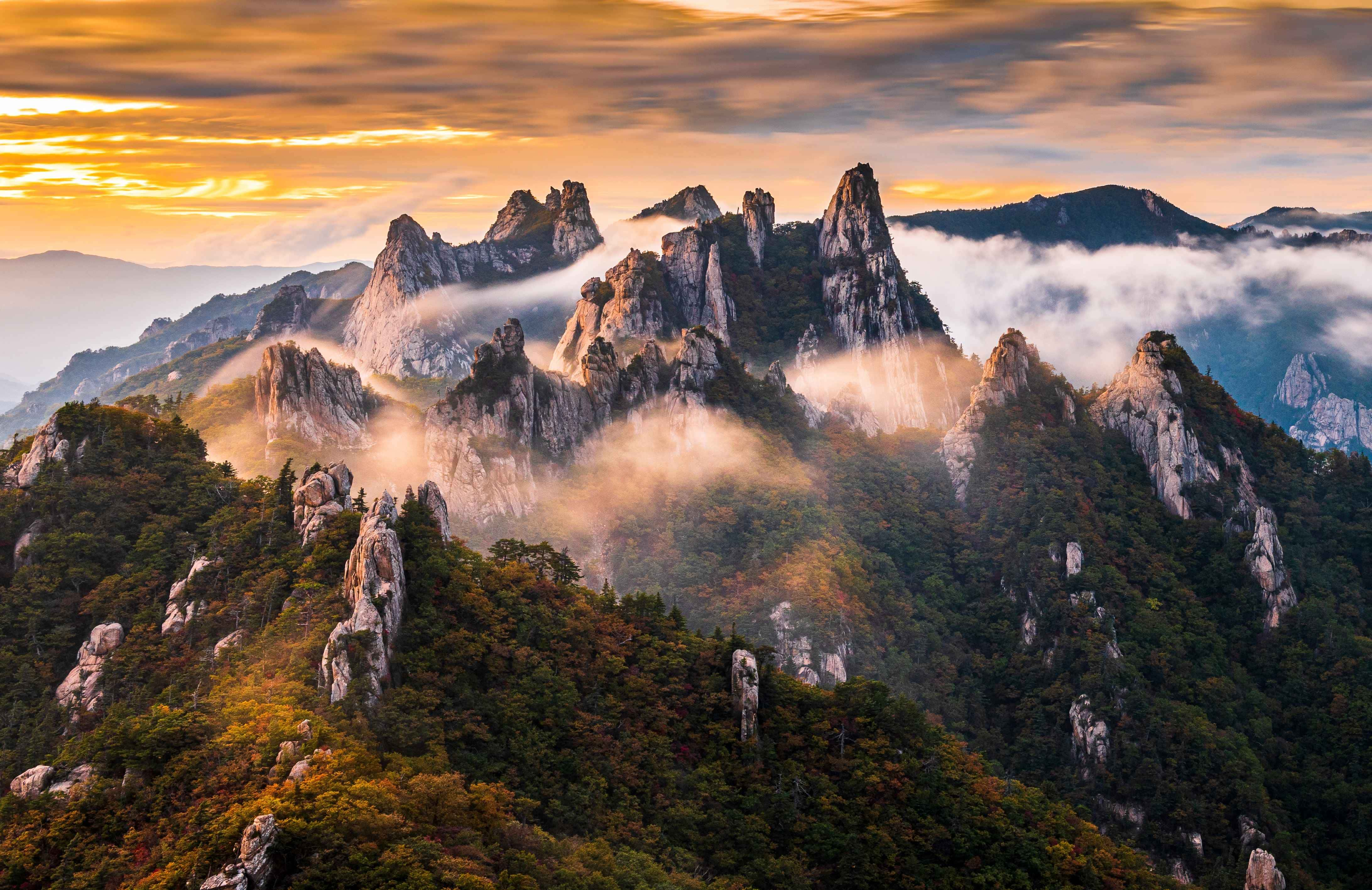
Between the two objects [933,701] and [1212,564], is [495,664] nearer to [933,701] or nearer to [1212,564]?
[933,701]

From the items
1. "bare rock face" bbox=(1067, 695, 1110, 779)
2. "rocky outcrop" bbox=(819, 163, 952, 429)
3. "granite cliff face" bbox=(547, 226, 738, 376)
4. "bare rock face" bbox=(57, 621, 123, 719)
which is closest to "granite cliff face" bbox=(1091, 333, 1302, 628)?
"bare rock face" bbox=(1067, 695, 1110, 779)

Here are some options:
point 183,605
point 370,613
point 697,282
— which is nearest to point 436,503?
point 183,605

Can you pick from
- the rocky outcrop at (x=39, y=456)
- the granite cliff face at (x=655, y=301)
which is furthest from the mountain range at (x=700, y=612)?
the granite cliff face at (x=655, y=301)

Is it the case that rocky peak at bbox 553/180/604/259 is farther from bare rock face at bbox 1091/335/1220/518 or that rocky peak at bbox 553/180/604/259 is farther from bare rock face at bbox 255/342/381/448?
bare rock face at bbox 1091/335/1220/518

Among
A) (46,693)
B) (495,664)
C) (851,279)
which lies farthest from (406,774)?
(851,279)

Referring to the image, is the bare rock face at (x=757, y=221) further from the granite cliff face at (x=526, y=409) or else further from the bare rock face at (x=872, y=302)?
the granite cliff face at (x=526, y=409)

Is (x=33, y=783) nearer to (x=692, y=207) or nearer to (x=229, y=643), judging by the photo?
(x=229, y=643)
